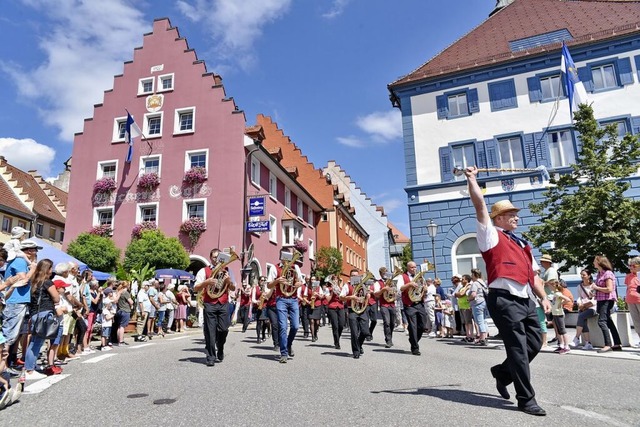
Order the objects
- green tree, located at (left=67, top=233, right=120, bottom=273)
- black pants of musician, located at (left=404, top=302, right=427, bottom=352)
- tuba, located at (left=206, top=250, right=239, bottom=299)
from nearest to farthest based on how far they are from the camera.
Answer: tuba, located at (left=206, top=250, right=239, bottom=299)
black pants of musician, located at (left=404, top=302, right=427, bottom=352)
green tree, located at (left=67, top=233, right=120, bottom=273)

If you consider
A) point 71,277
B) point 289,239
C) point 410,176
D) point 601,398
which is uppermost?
point 410,176

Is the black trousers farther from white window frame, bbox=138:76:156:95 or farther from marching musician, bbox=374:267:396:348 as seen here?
white window frame, bbox=138:76:156:95

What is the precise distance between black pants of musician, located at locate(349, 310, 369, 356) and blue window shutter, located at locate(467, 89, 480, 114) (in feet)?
59.7

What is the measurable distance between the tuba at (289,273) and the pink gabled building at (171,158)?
16.1 meters

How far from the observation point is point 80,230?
2761 cm

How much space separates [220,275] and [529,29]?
25.8 m

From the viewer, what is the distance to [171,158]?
2750 centimetres

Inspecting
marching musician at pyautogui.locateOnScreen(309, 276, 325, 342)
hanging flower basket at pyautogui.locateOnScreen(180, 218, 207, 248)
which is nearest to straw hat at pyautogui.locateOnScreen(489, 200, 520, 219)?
marching musician at pyautogui.locateOnScreen(309, 276, 325, 342)

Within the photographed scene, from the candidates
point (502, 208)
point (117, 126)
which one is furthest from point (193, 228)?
point (502, 208)

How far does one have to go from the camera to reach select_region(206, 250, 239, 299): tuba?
789cm

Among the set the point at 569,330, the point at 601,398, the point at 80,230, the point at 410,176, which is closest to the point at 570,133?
the point at 410,176

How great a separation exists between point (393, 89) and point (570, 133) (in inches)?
372

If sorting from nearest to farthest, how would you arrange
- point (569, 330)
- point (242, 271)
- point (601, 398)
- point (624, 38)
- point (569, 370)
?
1. point (601, 398)
2. point (569, 370)
3. point (569, 330)
4. point (624, 38)
5. point (242, 271)

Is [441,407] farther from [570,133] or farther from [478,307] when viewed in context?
[570,133]
